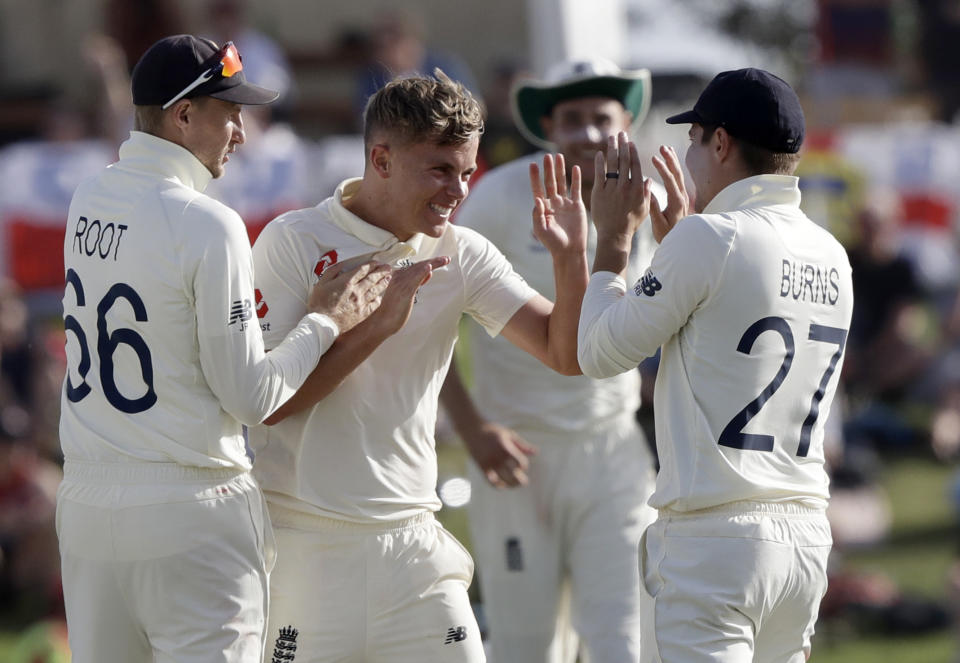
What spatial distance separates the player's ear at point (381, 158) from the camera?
4086mm

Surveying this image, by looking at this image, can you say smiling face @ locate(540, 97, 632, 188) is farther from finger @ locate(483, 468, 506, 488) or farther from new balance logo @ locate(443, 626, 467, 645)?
new balance logo @ locate(443, 626, 467, 645)

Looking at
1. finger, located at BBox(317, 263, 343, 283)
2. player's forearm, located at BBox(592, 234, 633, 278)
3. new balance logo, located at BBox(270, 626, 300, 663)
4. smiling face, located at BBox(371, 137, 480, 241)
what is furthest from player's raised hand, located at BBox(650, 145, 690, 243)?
new balance logo, located at BBox(270, 626, 300, 663)

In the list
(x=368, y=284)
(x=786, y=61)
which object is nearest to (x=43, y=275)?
(x=368, y=284)

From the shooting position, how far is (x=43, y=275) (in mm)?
10633

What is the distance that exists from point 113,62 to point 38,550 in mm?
4702

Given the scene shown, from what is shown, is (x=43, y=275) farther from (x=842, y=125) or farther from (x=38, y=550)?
(x=842, y=125)

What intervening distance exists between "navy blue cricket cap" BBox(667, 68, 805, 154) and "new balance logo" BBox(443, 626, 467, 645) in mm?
1593

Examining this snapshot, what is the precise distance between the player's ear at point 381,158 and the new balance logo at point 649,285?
85 cm

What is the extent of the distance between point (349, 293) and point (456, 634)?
1025 millimetres

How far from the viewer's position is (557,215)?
4207mm

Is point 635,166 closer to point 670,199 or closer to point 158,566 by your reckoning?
point 670,199

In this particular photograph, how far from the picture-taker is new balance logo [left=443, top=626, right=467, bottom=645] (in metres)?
4.05

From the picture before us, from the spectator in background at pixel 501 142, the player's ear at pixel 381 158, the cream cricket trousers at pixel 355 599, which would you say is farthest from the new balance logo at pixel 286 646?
the spectator in background at pixel 501 142

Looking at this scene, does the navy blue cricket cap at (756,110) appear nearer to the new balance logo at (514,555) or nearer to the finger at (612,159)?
the finger at (612,159)
